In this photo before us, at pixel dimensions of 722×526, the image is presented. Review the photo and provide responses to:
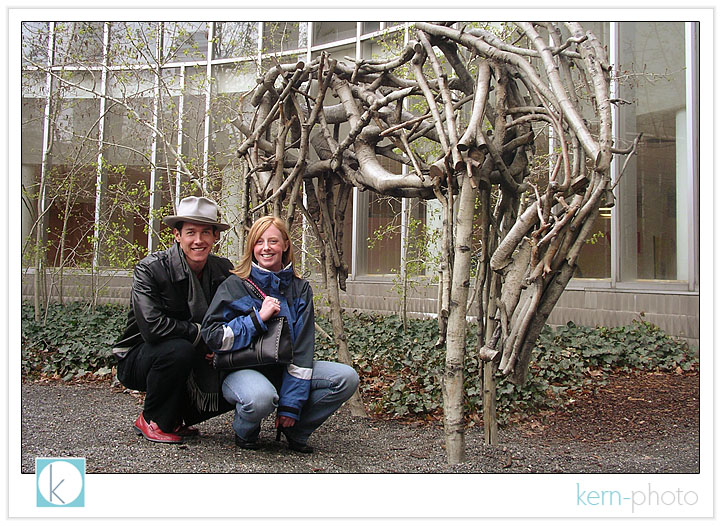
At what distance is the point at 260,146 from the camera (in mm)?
4027

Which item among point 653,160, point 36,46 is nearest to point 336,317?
point 653,160

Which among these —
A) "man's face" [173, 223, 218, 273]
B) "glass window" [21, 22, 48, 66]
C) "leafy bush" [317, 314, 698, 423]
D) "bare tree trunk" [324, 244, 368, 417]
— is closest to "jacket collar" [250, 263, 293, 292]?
"man's face" [173, 223, 218, 273]

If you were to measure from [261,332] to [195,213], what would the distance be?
757 mm

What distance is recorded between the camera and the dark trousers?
3.14m

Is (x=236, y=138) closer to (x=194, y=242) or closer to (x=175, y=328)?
(x=194, y=242)

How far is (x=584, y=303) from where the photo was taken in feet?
24.6

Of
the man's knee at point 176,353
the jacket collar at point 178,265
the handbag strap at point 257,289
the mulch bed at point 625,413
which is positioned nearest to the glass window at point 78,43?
the jacket collar at point 178,265

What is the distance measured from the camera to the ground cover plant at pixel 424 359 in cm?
431

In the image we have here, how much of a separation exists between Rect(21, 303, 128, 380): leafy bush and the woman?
10.9 feet

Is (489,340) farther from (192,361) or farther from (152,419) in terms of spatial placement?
(152,419)
